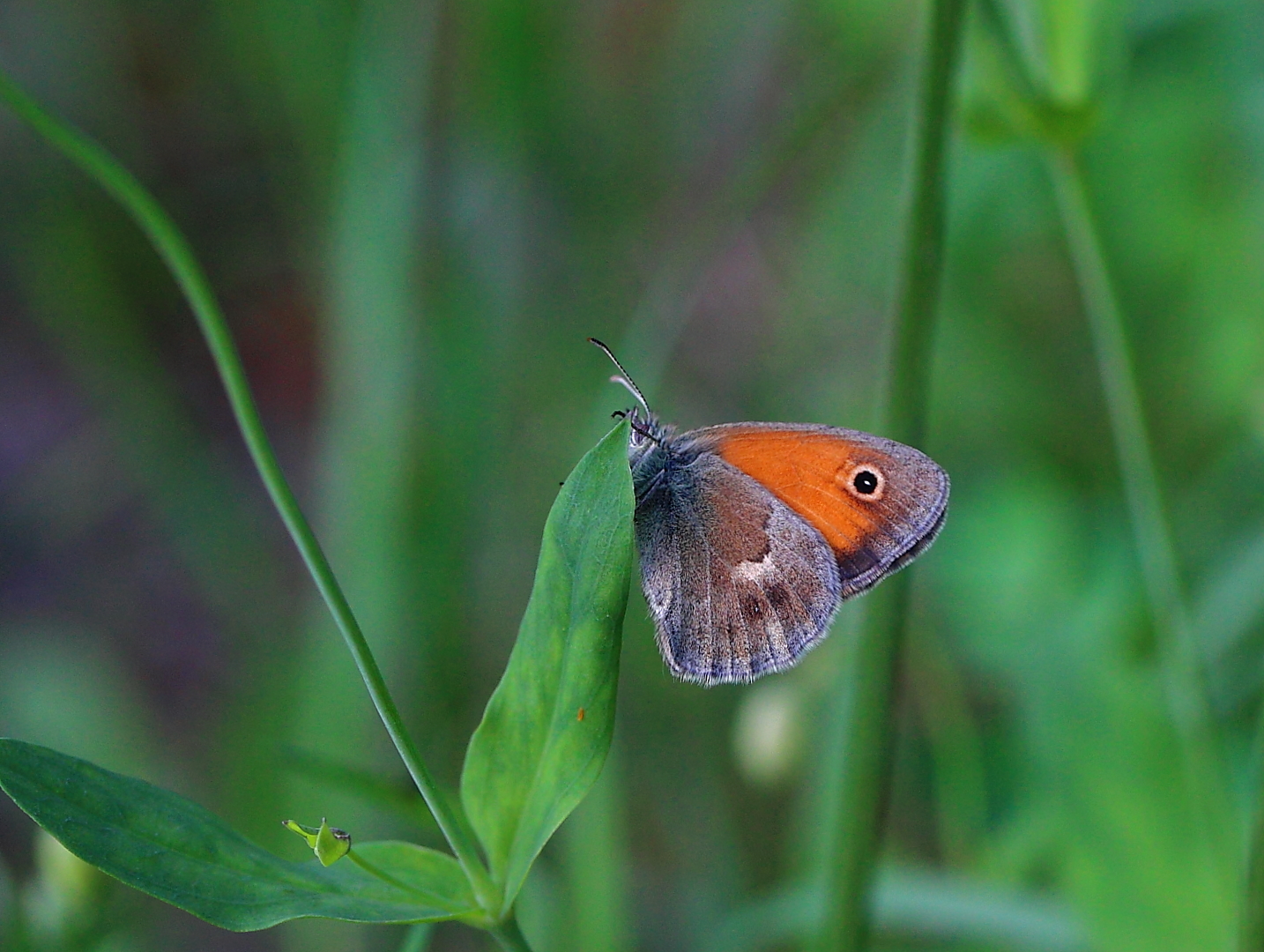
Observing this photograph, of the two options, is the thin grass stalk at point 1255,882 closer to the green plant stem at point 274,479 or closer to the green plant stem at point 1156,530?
the green plant stem at point 1156,530

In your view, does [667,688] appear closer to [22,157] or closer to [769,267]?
[769,267]

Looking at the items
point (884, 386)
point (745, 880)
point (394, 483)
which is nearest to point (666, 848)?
point (745, 880)

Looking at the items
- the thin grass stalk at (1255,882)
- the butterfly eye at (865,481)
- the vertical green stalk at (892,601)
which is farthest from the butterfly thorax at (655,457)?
the thin grass stalk at (1255,882)

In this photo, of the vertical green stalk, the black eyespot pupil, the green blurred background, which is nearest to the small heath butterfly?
the black eyespot pupil

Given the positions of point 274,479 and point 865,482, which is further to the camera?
point 865,482

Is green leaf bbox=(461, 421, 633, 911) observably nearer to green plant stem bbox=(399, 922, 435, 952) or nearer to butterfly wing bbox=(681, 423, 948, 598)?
green plant stem bbox=(399, 922, 435, 952)

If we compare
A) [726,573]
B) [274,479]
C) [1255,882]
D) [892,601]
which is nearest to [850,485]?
[726,573]

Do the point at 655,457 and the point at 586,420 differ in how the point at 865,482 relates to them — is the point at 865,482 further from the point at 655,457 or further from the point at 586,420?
the point at 586,420
